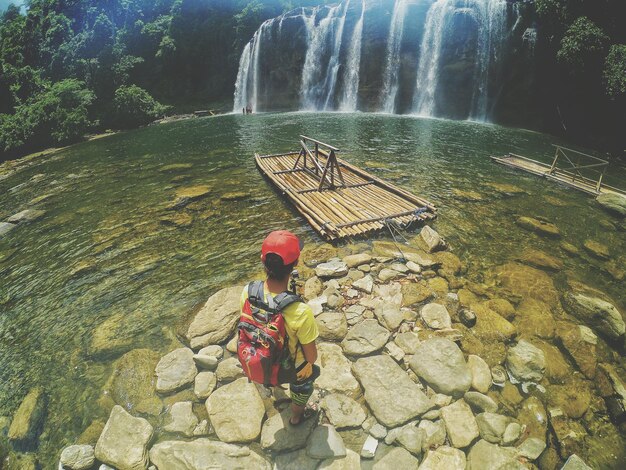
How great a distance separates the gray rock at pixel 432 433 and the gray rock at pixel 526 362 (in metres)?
1.76

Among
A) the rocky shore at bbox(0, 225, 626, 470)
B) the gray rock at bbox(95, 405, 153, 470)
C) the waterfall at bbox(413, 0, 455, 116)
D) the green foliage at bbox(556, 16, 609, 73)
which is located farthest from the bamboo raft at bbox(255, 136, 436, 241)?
the waterfall at bbox(413, 0, 455, 116)

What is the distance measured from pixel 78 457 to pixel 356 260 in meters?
5.72

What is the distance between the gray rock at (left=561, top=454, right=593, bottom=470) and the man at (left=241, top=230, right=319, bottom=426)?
3061 mm

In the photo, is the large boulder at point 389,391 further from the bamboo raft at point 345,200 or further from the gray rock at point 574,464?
the bamboo raft at point 345,200

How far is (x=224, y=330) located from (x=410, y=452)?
335 cm

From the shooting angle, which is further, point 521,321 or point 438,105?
point 438,105

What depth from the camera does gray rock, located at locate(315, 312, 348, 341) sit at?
17.7 feet

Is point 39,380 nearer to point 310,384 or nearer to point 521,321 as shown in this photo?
point 310,384

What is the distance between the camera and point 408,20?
32469 mm

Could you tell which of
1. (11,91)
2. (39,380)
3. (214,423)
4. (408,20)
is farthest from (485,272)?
(11,91)

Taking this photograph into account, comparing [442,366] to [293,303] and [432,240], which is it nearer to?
[293,303]

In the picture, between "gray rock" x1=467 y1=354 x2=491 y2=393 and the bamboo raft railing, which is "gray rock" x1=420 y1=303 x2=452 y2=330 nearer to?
"gray rock" x1=467 y1=354 x2=491 y2=393

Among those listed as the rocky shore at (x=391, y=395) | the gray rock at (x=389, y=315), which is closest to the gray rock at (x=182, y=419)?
the rocky shore at (x=391, y=395)

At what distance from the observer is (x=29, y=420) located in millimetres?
4543
